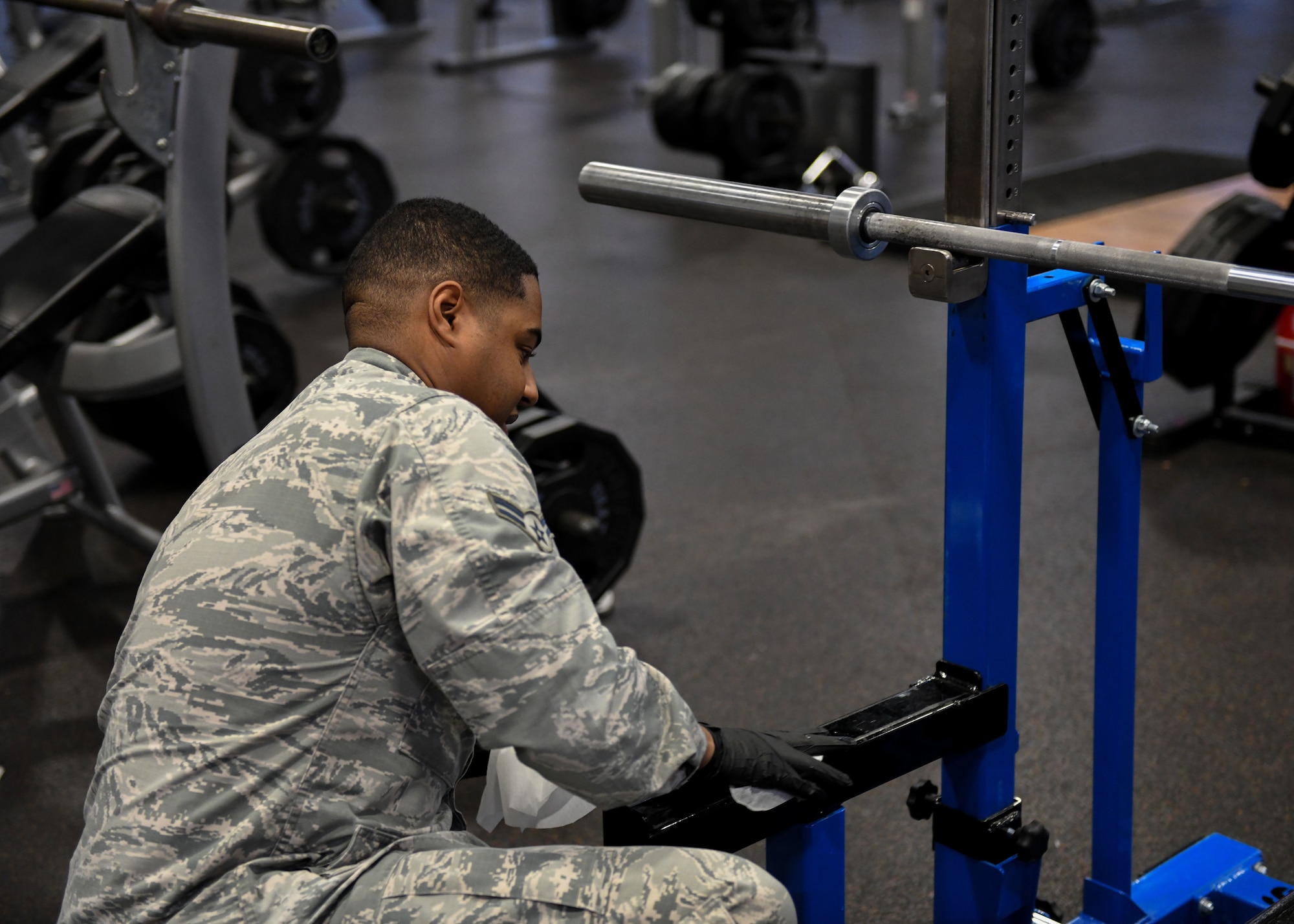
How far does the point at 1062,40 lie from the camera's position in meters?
8.10

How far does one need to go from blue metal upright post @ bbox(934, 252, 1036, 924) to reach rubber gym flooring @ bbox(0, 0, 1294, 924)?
1.70 ft

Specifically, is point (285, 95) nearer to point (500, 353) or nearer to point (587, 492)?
point (587, 492)

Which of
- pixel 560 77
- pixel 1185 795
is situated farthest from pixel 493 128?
pixel 1185 795

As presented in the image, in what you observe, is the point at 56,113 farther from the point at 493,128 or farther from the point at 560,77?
the point at 560,77

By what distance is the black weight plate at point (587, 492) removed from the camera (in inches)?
102

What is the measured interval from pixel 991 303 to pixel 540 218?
16.2ft

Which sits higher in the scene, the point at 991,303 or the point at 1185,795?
the point at 991,303

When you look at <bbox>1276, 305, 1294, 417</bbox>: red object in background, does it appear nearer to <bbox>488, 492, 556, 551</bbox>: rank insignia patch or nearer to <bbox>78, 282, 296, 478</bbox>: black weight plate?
<bbox>78, 282, 296, 478</bbox>: black weight plate

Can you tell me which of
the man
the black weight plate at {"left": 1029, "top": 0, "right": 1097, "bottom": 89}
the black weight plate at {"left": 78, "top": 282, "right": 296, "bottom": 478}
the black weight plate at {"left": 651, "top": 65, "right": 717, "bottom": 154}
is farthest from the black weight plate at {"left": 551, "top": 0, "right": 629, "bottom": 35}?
the man

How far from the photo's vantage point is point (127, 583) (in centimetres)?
321

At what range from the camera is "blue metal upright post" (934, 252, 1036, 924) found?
1406 mm

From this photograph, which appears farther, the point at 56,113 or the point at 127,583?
the point at 56,113

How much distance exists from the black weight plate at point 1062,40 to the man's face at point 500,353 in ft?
24.3

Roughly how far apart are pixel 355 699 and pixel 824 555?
6.91ft
